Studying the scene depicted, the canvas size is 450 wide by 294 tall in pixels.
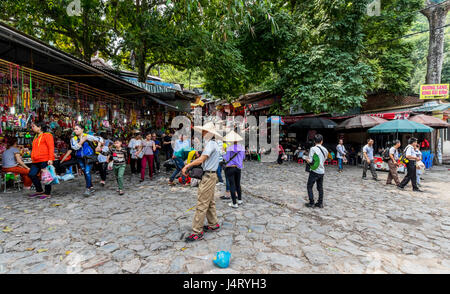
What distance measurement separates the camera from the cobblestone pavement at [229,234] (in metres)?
3.15

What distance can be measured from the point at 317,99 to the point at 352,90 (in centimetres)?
194

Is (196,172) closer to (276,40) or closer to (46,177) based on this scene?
(46,177)

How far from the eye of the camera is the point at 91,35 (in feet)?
42.2

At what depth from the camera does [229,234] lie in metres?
4.12

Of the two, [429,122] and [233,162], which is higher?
[429,122]

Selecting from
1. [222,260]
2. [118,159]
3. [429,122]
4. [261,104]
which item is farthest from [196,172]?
→ [261,104]

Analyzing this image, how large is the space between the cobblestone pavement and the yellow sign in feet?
29.7

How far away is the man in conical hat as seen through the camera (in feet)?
12.6

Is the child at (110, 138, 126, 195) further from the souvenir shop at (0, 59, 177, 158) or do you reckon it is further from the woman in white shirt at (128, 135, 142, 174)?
the souvenir shop at (0, 59, 177, 158)

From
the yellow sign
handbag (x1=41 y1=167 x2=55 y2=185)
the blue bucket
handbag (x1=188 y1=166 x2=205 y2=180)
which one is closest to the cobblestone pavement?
the blue bucket

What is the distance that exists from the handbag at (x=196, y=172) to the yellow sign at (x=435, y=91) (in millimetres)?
15049

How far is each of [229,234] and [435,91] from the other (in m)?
15.2

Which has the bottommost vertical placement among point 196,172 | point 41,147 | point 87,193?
point 87,193
